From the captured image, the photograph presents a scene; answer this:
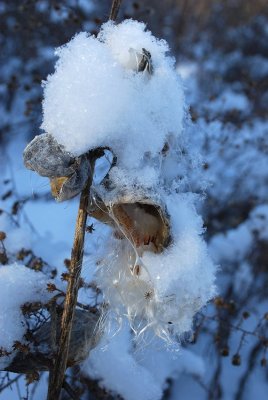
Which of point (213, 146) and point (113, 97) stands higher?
point (213, 146)

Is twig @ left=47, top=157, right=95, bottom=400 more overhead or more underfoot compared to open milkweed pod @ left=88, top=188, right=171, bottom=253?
more underfoot

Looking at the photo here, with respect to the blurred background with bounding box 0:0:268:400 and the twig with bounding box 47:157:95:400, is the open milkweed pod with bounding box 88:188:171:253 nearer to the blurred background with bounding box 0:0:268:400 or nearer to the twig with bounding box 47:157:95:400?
the twig with bounding box 47:157:95:400

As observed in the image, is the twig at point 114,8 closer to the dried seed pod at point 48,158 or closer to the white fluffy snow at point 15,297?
the dried seed pod at point 48,158

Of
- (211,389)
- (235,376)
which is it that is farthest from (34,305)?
(235,376)

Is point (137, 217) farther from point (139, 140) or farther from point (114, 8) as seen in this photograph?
point (114, 8)

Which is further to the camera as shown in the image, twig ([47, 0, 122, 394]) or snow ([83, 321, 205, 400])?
snow ([83, 321, 205, 400])

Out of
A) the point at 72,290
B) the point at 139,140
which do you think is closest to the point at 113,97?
the point at 139,140

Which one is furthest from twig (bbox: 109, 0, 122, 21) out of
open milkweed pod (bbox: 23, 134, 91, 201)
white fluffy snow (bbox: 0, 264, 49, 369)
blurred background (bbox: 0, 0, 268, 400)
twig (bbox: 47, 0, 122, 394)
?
blurred background (bbox: 0, 0, 268, 400)

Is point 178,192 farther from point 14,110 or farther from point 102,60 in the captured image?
point 14,110
